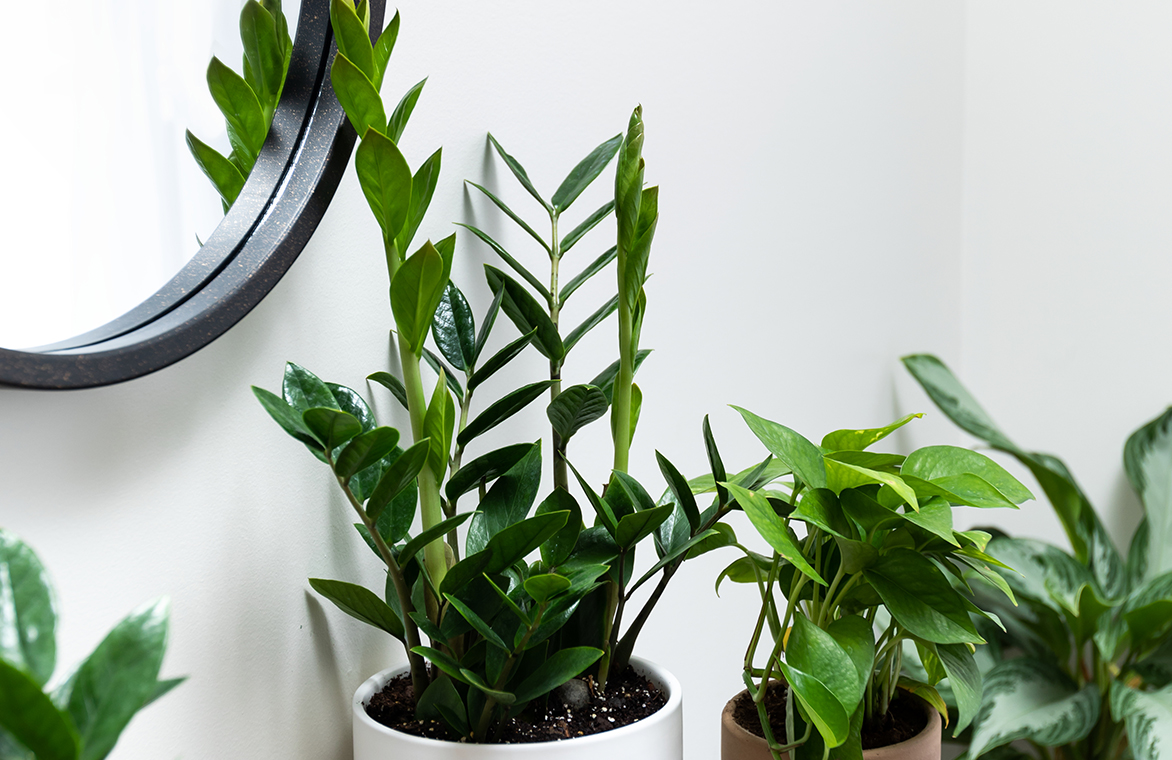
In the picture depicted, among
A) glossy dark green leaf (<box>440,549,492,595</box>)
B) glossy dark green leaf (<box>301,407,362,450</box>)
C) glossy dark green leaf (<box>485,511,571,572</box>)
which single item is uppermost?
glossy dark green leaf (<box>301,407,362,450</box>)

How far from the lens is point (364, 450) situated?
0.43 metres

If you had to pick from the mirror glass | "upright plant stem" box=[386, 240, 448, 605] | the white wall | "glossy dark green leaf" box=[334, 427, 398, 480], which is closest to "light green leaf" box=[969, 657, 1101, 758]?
the white wall

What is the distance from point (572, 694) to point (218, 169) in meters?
0.38

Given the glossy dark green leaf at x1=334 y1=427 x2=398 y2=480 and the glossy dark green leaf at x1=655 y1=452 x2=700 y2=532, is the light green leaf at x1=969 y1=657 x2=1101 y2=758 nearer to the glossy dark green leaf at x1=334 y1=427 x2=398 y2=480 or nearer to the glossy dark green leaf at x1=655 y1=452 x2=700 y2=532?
the glossy dark green leaf at x1=655 y1=452 x2=700 y2=532

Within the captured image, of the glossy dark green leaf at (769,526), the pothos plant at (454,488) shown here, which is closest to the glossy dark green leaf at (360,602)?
the pothos plant at (454,488)

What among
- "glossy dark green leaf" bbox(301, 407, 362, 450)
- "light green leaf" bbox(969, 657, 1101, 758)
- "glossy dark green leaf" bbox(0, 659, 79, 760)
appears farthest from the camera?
"light green leaf" bbox(969, 657, 1101, 758)

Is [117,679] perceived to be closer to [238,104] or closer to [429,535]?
A: [429,535]

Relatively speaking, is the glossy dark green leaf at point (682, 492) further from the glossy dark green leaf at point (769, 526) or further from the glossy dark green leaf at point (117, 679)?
the glossy dark green leaf at point (117, 679)

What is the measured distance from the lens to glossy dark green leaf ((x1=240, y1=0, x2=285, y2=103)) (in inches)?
20.9

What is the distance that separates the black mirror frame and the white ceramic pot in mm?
236

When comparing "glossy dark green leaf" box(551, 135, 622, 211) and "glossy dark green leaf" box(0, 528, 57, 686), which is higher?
"glossy dark green leaf" box(551, 135, 622, 211)

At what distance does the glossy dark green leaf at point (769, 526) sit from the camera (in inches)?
19.8

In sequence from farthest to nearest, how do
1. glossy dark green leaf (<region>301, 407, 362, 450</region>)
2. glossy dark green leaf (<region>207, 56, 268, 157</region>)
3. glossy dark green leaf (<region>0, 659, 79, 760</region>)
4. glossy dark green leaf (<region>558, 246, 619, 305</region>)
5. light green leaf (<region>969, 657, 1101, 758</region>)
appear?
light green leaf (<region>969, 657, 1101, 758</region>) < glossy dark green leaf (<region>558, 246, 619, 305</region>) < glossy dark green leaf (<region>207, 56, 268, 157</region>) < glossy dark green leaf (<region>301, 407, 362, 450</region>) < glossy dark green leaf (<region>0, 659, 79, 760</region>)

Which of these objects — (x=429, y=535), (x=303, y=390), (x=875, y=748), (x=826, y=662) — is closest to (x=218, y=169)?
(x=303, y=390)
